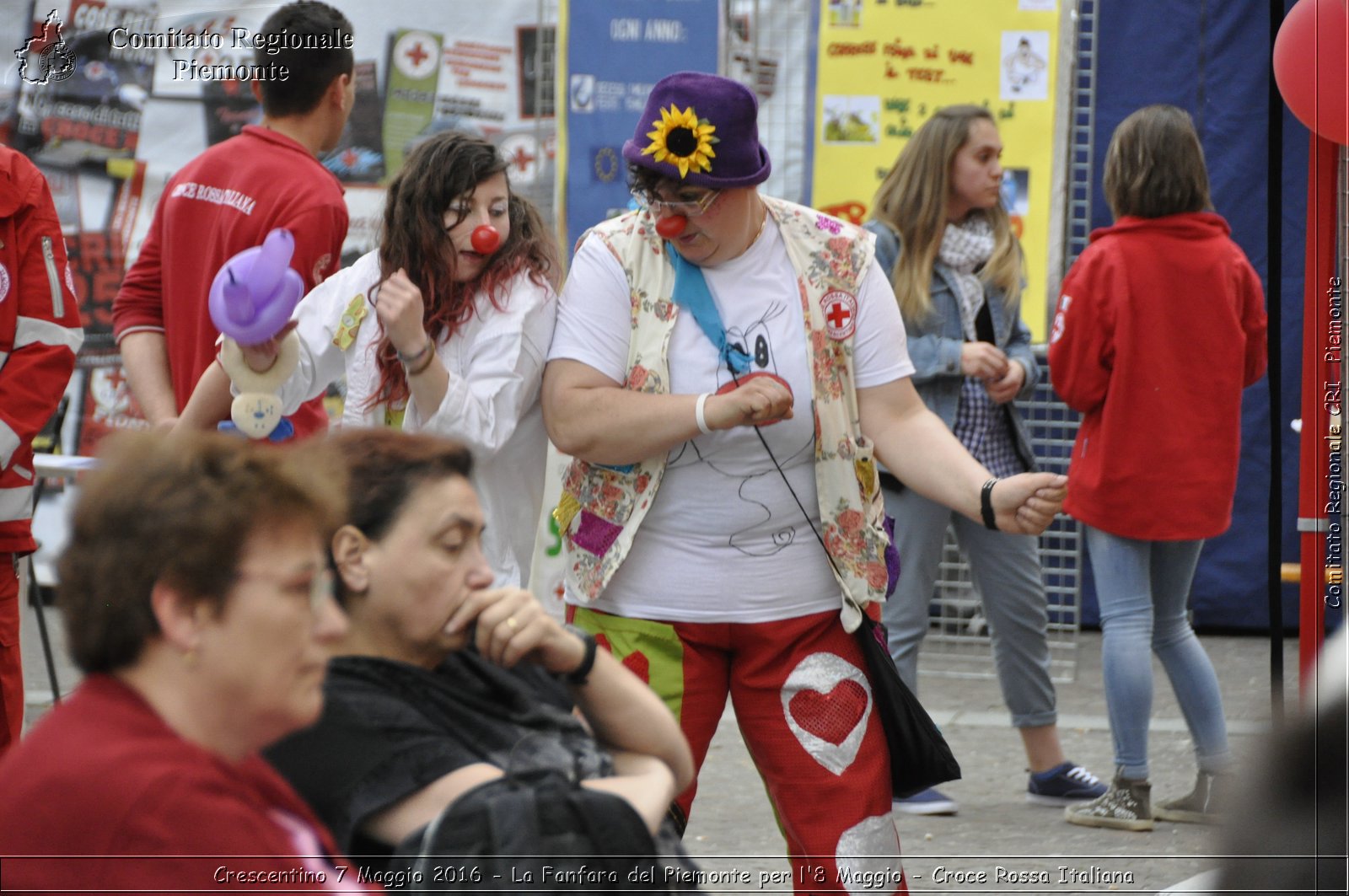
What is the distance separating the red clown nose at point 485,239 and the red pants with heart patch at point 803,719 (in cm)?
77

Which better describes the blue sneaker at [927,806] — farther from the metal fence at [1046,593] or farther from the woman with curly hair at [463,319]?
the woman with curly hair at [463,319]

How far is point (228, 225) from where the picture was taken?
350 centimetres

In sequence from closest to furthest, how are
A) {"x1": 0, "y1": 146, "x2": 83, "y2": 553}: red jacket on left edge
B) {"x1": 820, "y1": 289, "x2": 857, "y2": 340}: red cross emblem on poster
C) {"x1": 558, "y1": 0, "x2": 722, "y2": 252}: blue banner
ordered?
{"x1": 820, "y1": 289, "x2": 857, "y2": 340}: red cross emblem on poster
{"x1": 0, "y1": 146, "x2": 83, "y2": 553}: red jacket on left edge
{"x1": 558, "y1": 0, "x2": 722, "y2": 252}: blue banner

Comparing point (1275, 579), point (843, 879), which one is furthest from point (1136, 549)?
point (843, 879)

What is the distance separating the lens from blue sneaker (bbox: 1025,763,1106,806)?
4754 millimetres

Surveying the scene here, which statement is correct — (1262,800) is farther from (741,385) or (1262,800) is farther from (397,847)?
(741,385)

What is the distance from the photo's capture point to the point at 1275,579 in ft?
11.3

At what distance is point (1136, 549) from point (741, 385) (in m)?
2.06

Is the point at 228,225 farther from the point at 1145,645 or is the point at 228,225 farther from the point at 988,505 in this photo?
the point at 1145,645

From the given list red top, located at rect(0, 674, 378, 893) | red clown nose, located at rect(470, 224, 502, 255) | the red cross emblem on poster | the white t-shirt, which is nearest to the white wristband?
the white t-shirt

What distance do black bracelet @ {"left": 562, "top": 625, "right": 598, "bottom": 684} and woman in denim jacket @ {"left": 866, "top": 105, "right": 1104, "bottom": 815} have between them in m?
2.73

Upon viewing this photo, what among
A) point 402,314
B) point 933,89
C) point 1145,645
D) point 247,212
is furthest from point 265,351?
point 933,89

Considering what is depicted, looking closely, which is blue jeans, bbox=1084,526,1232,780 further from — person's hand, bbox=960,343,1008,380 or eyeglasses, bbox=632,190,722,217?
eyeglasses, bbox=632,190,722,217

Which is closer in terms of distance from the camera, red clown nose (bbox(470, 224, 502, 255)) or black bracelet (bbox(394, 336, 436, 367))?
black bracelet (bbox(394, 336, 436, 367))
